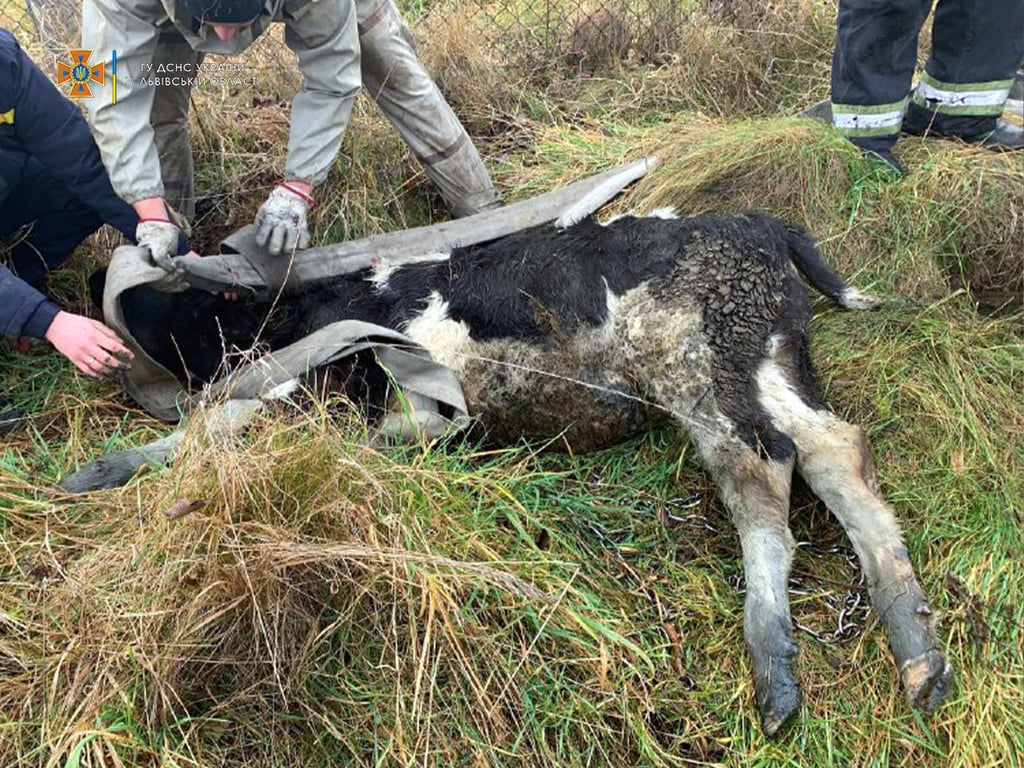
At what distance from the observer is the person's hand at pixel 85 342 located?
10.4ft

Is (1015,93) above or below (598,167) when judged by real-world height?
below

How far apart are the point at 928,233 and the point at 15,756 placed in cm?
408

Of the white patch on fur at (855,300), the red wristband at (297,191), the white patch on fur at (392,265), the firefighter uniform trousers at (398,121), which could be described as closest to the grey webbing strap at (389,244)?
the white patch on fur at (392,265)

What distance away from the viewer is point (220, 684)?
2338 millimetres

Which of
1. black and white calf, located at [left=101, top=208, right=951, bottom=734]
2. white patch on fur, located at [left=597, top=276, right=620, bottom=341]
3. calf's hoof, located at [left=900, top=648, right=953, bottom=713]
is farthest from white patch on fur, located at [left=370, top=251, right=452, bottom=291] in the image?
calf's hoof, located at [left=900, top=648, right=953, bottom=713]

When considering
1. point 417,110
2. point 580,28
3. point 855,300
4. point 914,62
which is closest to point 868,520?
point 855,300

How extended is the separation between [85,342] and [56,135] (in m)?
1.11

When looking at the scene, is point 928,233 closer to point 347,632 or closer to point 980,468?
point 980,468

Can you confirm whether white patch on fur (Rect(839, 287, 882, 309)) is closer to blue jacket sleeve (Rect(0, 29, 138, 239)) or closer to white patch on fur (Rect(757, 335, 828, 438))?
white patch on fur (Rect(757, 335, 828, 438))

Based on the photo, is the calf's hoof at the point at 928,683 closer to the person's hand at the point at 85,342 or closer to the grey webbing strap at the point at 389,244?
the grey webbing strap at the point at 389,244

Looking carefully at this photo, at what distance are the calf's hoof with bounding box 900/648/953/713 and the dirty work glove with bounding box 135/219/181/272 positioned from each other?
3053 millimetres

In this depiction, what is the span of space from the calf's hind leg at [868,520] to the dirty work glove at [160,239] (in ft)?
7.91

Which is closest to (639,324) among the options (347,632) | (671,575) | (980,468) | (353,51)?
(671,575)

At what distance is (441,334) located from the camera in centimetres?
346
